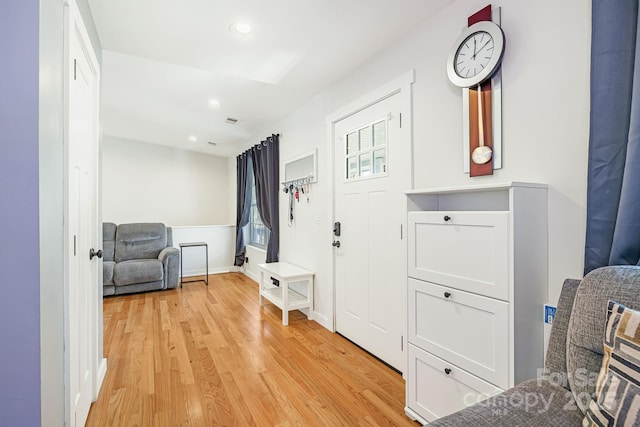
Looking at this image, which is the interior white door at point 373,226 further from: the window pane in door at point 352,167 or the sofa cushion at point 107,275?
the sofa cushion at point 107,275

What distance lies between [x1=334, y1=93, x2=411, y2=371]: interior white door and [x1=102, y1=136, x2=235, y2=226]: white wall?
449 cm

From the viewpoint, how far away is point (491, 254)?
4.37 ft

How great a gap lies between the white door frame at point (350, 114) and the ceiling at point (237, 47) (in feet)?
1.04

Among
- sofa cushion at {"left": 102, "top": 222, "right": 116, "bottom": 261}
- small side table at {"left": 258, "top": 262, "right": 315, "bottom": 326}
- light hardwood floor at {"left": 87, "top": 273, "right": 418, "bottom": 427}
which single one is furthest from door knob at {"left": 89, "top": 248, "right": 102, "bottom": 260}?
sofa cushion at {"left": 102, "top": 222, "right": 116, "bottom": 261}

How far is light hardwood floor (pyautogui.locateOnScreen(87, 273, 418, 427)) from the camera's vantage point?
175cm

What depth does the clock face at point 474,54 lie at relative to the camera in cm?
158

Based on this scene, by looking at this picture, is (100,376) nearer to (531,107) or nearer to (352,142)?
(352,142)

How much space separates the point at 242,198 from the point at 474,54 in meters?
4.62

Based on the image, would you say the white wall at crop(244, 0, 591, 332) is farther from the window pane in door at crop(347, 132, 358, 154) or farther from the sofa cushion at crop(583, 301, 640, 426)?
the window pane in door at crop(347, 132, 358, 154)

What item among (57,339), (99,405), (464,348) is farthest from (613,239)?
(99,405)

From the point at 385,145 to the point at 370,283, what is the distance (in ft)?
3.83

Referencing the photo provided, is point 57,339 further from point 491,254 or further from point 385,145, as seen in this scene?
point 385,145

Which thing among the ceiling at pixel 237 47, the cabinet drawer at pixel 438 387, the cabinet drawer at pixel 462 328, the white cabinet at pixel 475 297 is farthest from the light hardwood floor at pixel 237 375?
the ceiling at pixel 237 47

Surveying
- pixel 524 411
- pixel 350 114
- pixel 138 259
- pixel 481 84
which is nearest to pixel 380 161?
pixel 350 114
